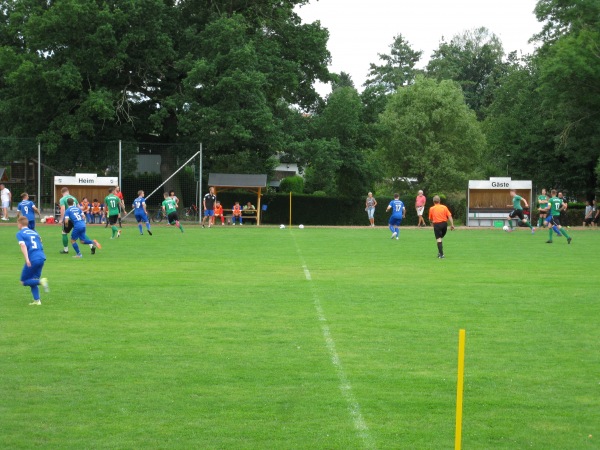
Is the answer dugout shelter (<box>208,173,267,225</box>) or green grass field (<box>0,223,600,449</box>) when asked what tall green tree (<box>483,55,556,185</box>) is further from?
green grass field (<box>0,223,600,449</box>)

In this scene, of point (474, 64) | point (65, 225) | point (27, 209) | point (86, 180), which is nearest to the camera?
point (65, 225)

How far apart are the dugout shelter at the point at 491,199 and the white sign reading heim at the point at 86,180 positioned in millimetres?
20057

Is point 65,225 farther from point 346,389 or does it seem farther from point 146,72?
point 146,72

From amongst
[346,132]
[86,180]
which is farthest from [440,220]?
[346,132]

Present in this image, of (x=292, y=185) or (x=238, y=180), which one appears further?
(x=292, y=185)

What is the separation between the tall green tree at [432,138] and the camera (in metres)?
61.6

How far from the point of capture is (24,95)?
46.2m

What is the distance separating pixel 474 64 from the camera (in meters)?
95.9

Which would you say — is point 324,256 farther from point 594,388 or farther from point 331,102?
point 331,102

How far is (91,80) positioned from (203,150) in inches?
299

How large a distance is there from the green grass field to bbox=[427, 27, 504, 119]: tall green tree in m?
76.9

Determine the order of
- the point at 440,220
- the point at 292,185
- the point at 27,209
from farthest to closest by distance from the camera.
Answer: the point at 292,185, the point at 27,209, the point at 440,220

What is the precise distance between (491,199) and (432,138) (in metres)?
14.7

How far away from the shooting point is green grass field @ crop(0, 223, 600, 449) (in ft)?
22.7
